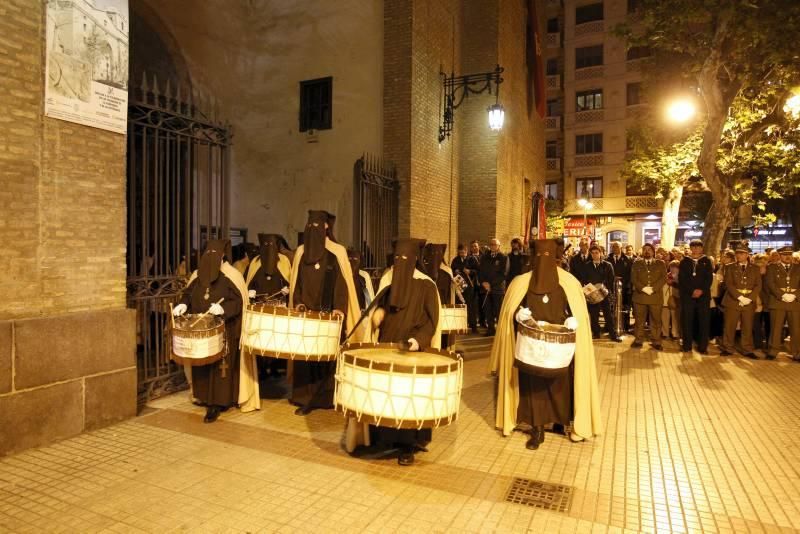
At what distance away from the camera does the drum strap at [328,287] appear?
750cm

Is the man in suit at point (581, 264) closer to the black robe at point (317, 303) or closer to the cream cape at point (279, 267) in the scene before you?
the cream cape at point (279, 267)

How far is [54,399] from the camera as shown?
6.20m

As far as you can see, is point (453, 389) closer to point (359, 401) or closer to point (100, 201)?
point (359, 401)

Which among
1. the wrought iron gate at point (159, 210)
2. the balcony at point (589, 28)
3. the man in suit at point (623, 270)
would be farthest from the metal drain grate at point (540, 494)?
the balcony at point (589, 28)

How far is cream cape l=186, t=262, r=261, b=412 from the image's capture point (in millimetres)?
7105

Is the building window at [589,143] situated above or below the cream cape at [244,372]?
above

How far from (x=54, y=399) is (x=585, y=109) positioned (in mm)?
39345

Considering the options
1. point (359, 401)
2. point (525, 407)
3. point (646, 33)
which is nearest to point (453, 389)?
point (359, 401)

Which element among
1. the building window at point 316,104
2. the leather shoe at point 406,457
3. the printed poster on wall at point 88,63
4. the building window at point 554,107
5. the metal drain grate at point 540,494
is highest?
the building window at point 554,107

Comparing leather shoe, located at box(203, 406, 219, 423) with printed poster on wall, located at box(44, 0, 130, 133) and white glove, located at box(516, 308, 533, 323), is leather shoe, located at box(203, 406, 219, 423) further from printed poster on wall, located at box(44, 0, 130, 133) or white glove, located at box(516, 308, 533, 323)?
white glove, located at box(516, 308, 533, 323)

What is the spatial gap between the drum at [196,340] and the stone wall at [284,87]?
7.55 metres

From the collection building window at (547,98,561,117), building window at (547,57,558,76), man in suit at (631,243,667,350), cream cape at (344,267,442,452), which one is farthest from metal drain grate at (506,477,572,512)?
building window at (547,57,558,76)

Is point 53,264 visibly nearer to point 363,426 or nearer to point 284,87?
point 363,426

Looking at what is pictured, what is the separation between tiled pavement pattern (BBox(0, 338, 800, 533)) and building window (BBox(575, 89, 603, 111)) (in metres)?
35.2
